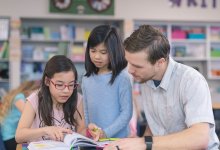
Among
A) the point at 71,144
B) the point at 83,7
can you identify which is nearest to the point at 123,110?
the point at 71,144

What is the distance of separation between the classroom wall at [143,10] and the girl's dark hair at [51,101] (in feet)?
14.2

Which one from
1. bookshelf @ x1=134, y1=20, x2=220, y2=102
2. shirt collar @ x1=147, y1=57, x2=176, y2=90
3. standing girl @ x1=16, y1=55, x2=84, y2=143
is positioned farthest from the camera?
bookshelf @ x1=134, y1=20, x2=220, y2=102

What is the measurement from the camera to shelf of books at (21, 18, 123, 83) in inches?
259

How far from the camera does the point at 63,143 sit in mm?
1629

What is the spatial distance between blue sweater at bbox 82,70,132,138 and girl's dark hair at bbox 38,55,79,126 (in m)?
0.20

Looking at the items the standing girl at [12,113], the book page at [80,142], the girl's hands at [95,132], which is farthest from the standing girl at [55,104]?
the standing girl at [12,113]

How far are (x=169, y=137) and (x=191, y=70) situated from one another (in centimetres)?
39

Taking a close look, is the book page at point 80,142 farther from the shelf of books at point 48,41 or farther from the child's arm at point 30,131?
the shelf of books at point 48,41

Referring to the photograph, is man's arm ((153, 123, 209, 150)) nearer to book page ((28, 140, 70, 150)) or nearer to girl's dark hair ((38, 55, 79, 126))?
book page ((28, 140, 70, 150))

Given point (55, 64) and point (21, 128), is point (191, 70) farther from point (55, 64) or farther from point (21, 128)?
point (21, 128)

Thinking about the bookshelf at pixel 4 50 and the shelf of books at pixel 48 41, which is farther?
the shelf of books at pixel 48 41

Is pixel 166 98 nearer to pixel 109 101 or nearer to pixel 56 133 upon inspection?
pixel 56 133

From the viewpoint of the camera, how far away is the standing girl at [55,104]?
1987 mm

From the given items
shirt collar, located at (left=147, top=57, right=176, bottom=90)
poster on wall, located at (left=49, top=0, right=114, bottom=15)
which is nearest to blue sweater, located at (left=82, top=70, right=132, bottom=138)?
shirt collar, located at (left=147, top=57, right=176, bottom=90)
